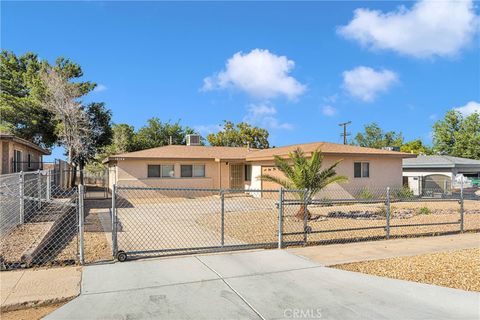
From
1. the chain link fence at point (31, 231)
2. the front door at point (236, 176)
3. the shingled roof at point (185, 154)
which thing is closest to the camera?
the chain link fence at point (31, 231)

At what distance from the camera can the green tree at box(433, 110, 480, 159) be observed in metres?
42.9

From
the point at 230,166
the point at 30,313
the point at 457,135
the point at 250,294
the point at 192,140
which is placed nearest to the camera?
the point at 30,313

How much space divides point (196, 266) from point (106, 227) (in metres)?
5.59

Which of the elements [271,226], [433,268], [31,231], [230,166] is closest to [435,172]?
[230,166]

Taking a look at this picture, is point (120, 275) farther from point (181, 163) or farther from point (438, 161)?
point (438, 161)

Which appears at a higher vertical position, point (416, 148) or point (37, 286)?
point (416, 148)

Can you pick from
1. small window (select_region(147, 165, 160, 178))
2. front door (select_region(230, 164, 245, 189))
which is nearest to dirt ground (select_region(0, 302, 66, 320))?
small window (select_region(147, 165, 160, 178))

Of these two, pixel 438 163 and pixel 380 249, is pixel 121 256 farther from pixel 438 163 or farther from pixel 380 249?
pixel 438 163

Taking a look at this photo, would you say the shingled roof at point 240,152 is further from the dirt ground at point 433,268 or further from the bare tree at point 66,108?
the dirt ground at point 433,268

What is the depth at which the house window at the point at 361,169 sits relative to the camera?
21.9m

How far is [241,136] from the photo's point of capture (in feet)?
171

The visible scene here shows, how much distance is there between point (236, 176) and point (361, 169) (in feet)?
31.1

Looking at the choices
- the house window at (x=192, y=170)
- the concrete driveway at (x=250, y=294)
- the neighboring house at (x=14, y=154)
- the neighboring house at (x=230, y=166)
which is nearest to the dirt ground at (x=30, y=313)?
the concrete driveway at (x=250, y=294)

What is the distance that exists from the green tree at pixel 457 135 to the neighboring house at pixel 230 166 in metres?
25.3
